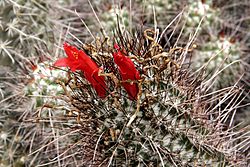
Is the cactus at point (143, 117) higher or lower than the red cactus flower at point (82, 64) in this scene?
lower

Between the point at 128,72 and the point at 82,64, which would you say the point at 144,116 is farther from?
the point at 82,64

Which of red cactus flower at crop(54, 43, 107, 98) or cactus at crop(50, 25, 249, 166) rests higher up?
red cactus flower at crop(54, 43, 107, 98)

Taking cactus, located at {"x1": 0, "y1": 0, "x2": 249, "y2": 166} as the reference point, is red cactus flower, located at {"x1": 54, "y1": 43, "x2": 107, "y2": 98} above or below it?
above

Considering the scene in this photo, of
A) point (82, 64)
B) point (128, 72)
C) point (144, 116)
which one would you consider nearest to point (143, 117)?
point (144, 116)

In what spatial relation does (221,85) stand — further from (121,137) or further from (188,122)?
(121,137)
